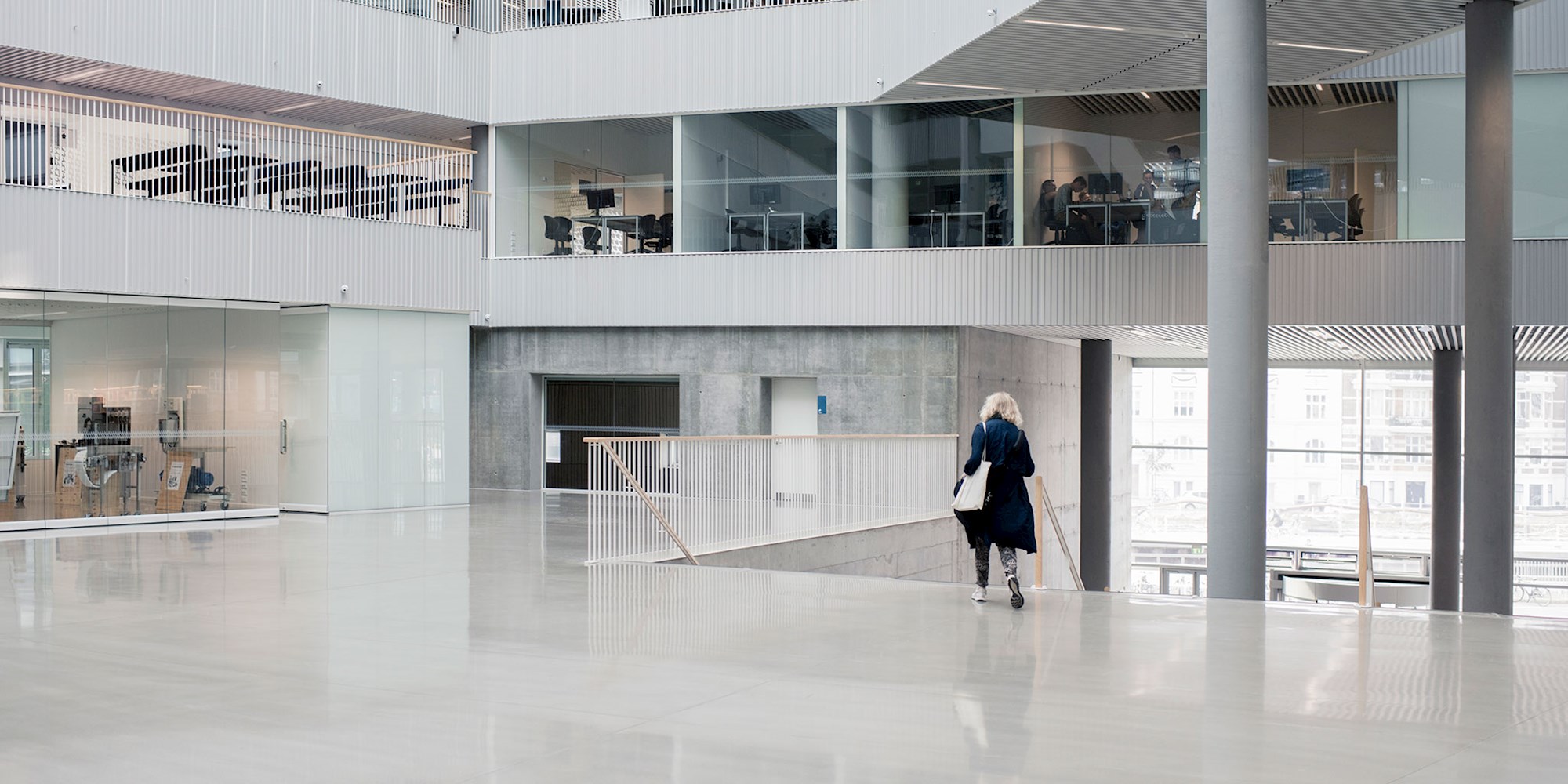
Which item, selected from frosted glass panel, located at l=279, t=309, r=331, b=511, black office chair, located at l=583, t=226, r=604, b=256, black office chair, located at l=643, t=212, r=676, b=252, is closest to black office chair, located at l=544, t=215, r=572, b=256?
black office chair, located at l=583, t=226, r=604, b=256

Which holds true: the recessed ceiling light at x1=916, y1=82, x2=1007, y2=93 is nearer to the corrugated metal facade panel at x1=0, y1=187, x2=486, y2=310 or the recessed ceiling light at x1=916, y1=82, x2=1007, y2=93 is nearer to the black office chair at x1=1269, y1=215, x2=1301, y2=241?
the black office chair at x1=1269, y1=215, x2=1301, y2=241

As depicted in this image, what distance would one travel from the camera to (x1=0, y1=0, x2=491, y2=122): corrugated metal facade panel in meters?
19.7

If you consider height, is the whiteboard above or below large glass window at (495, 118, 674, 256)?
below

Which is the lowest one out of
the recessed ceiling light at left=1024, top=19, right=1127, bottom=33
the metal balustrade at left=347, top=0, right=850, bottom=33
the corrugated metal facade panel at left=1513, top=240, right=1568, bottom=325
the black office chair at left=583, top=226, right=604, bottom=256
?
the corrugated metal facade panel at left=1513, top=240, right=1568, bottom=325

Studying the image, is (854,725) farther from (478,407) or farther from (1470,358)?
(478,407)

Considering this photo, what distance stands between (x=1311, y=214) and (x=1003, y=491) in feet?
36.7

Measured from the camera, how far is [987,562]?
10.6 meters

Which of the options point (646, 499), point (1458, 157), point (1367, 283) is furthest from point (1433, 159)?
point (646, 499)

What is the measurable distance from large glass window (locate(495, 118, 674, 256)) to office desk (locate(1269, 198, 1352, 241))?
32.6ft

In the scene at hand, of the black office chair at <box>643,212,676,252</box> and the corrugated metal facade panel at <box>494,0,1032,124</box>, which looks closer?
the corrugated metal facade panel at <box>494,0,1032,124</box>

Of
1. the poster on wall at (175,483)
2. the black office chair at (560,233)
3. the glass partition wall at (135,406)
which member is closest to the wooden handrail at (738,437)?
the glass partition wall at (135,406)

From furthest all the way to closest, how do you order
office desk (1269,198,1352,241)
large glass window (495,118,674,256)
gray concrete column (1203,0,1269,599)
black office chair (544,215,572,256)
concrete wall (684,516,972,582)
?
black office chair (544,215,572,256), large glass window (495,118,674,256), office desk (1269,198,1352,241), concrete wall (684,516,972,582), gray concrete column (1203,0,1269,599)

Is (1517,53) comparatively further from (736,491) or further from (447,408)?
(447,408)

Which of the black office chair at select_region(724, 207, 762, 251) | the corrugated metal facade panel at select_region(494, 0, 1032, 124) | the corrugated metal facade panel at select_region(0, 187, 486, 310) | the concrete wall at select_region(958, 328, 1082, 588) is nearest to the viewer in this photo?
the corrugated metal facade panel at select_region(0, 187, 486, 310)
